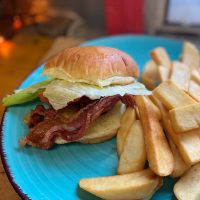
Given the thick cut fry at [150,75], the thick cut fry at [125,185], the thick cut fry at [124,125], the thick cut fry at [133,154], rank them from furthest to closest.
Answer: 1. the thick cut fry at [150,75]
2. the thick cut fry at [124,125]
3. the thick cut fry at [133,154]
4. the thick cut fry at [125,185]

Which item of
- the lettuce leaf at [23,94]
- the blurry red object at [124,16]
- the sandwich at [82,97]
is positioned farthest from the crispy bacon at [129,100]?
the blurry red object at [124,16]

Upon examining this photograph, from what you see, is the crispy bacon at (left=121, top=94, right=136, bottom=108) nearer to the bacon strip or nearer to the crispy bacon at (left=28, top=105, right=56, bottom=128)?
the bacon strip

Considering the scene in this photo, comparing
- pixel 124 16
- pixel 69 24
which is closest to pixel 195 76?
pixel 124 16

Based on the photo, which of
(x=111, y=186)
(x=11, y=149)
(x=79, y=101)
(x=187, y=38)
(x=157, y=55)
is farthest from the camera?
(x=187, y=38)

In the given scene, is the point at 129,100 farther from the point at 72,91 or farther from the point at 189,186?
the point at 189,186

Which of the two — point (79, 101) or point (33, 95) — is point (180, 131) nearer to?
point (79, 101)

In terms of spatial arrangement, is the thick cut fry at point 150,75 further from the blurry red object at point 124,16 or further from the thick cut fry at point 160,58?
the blurry red object at point 124,16

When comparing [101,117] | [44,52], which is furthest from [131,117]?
[44,52]
